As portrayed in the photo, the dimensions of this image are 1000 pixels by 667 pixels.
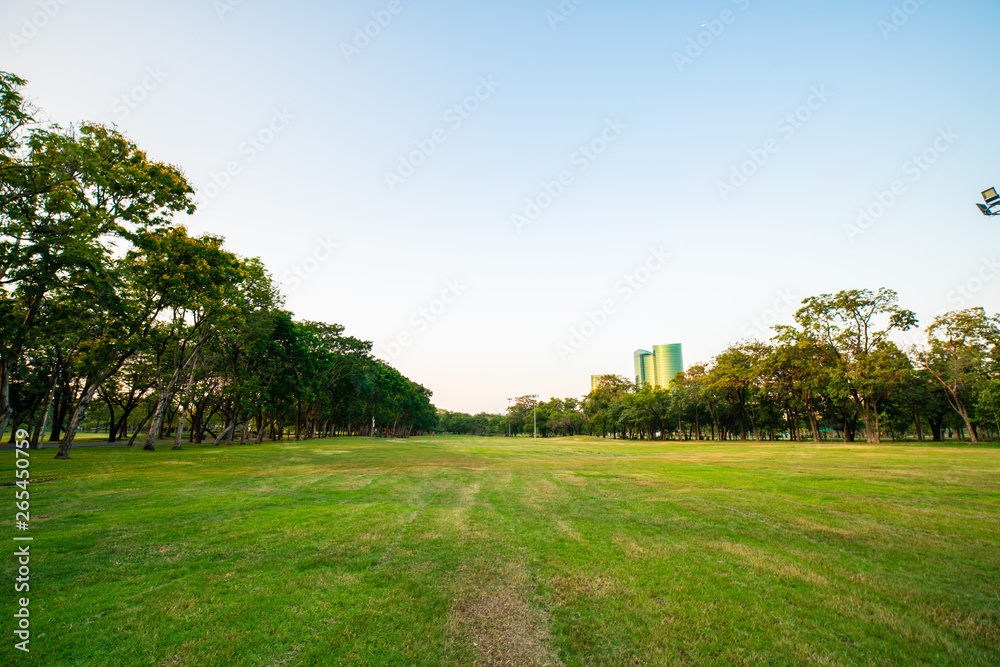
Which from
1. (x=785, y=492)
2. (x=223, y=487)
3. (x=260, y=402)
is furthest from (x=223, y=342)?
(x=785, y=492)

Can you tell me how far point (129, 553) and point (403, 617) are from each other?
4.71m

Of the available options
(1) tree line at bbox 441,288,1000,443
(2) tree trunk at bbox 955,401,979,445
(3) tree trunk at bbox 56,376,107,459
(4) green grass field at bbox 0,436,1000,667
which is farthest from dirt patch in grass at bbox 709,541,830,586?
(2) tree trunk at bbox 955,401,979,445

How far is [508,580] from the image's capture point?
5152mm

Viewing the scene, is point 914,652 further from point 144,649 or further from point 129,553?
point 129,553

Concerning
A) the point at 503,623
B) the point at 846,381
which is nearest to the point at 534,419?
the point at 846,381

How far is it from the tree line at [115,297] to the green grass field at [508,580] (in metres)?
9.57

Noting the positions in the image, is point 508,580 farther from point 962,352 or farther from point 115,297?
point 962,352

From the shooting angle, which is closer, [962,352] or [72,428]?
[72,428]

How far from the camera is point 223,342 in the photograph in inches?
1463

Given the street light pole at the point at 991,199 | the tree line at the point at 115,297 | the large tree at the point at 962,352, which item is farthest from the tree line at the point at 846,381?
the tree line at the point at 115,297

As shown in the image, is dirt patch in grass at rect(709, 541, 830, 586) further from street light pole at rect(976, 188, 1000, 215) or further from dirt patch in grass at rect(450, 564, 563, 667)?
street light pole at rect(976, 188, 1000, 215)

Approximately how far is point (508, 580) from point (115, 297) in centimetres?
2063

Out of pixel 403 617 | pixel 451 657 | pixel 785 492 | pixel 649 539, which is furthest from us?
pixel 785 492

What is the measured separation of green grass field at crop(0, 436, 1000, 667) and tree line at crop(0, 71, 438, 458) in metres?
9.57
